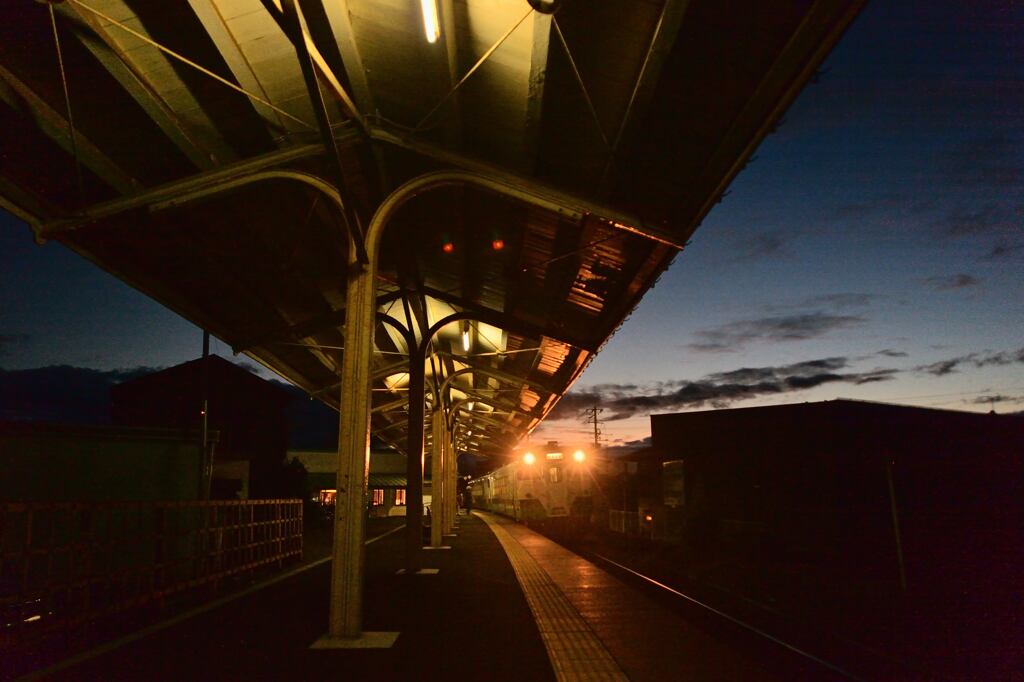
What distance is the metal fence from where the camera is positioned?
18.5 ft

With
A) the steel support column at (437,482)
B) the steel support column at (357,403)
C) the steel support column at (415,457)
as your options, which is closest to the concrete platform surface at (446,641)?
the steel support column at (357,403)

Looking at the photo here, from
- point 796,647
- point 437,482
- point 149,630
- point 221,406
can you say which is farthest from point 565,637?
point 221,406

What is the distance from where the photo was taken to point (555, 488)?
2827cm

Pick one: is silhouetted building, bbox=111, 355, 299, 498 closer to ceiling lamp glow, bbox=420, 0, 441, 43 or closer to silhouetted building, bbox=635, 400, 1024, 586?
silhouetted building, bbox=635, 400, 1024, 586

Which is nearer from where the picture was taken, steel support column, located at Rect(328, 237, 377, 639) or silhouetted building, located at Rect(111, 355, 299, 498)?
steel support column, located at Rect(328, 237, 377, 639)

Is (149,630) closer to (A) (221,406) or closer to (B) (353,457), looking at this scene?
(B) (353,457)

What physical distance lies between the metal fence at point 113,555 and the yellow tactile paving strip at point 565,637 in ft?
14.4

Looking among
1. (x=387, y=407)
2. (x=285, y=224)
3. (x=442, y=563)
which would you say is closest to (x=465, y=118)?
(x=285, y=224)

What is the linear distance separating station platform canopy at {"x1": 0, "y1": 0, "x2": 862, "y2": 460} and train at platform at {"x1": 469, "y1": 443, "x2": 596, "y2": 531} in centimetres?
1842

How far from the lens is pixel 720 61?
5273 mm

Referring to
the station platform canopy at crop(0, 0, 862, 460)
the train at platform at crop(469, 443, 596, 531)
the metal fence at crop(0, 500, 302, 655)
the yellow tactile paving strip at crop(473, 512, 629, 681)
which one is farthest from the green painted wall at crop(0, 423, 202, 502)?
the train at platform at crop(469, 443, 596, 531)

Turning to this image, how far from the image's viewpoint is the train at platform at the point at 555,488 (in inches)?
1099

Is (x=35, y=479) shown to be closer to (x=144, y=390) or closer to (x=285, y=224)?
(x=285, y=224)

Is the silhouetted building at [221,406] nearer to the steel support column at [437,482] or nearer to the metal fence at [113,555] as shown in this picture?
the steel support column at [437,482]
